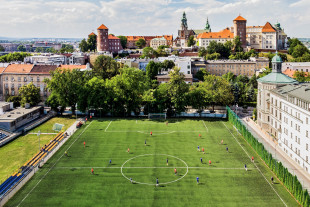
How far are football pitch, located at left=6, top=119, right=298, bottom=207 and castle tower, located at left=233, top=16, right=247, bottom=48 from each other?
12220 centimetres

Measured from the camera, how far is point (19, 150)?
54750 mm

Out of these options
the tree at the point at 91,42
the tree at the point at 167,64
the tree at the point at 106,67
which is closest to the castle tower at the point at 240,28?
the tree at the point at 167,64

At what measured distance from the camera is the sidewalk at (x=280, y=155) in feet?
139

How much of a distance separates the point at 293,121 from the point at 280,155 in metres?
6.38

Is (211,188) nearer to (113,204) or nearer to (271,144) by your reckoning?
(113,204)

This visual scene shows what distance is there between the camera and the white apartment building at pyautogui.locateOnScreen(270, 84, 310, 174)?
44.7 metres

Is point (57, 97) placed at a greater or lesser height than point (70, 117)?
greater

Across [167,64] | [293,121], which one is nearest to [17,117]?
[293,121]

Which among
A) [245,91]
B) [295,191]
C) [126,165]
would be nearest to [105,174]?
[126,165]

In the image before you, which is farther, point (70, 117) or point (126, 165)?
point (70, 117)

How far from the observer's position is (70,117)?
78625 millimetres

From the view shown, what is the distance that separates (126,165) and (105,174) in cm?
426

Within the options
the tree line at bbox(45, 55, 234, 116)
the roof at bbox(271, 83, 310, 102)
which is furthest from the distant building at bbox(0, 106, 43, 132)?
the roof at bbox(271, 83, 310, 102)

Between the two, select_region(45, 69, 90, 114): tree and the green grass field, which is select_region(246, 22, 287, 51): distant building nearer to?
select_region(45, 69, 90, 114): tree
